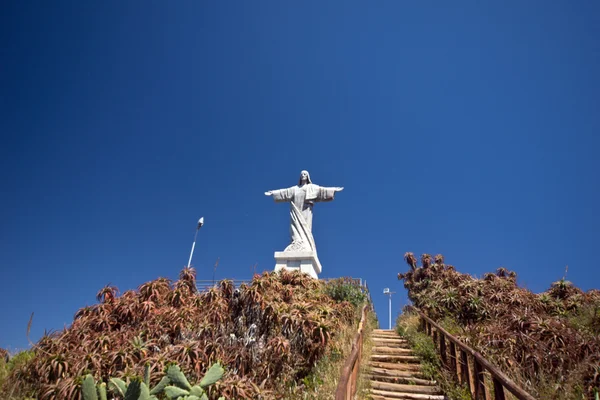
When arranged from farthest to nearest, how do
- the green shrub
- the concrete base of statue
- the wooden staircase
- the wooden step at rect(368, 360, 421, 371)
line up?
the concrete base of statue
the green shrub
the wooden step at rect(368, 360, 421, 371)
the wooden staircase

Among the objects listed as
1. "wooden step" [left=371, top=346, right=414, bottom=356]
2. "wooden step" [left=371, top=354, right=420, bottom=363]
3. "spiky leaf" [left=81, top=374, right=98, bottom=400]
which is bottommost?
"spiky leaf" [left=81, top=374, right=98, bottom=400]

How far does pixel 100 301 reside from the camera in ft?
24.4

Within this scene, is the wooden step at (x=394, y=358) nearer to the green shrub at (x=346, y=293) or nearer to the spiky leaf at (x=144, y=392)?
the green shrub at (x=346, y=293)

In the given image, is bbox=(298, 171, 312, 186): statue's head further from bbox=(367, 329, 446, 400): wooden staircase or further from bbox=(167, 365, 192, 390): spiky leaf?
bbox=(167, 365, 192, 390): spiky leaf

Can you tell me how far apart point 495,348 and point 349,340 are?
308 cm

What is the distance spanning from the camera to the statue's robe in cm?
1445

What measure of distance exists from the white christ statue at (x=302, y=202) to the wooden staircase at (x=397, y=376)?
5890mm

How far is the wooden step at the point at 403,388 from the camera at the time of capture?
240 inches

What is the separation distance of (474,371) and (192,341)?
4504mm

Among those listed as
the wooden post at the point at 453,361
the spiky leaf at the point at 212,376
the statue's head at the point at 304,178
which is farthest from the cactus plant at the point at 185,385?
the statue's head at the point at 304,178

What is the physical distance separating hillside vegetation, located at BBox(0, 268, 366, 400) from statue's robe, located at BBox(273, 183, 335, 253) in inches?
245

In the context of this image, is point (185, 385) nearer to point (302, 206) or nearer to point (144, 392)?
point (144, 392)

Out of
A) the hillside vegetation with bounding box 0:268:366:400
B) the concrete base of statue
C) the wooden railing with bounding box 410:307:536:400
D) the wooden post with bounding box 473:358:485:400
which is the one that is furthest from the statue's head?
the wooden post with bounding box 473:358:485:400

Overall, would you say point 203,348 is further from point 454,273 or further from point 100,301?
point 454,273
